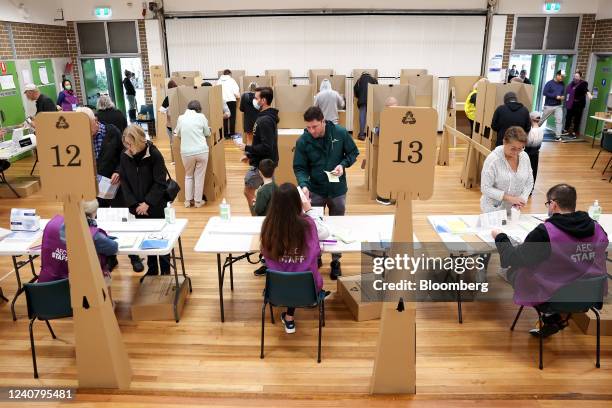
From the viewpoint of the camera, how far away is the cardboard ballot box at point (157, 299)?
4.03m

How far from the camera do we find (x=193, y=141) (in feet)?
20.5

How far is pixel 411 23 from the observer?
1139cm

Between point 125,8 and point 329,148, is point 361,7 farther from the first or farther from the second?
point 329,148

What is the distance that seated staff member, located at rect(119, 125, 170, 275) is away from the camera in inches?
165

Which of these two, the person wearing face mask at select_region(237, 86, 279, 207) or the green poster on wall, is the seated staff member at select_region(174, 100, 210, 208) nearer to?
the person wearing face mask at select_region(237, 86, 279, 207)

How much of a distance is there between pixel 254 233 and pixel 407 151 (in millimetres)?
1736

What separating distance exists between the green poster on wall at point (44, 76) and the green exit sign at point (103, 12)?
162 cm

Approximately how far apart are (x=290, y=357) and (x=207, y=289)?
1351 mm

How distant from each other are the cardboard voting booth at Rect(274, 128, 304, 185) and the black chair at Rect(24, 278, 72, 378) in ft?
12.8

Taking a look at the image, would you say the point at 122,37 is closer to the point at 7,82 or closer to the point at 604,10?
the point at 7,82

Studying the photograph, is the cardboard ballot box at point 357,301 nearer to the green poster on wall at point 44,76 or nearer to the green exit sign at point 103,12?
the green poster on wall at point 44,76

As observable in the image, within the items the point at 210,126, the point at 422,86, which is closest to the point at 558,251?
the point at 210,126

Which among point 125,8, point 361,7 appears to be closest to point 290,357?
point 361,7

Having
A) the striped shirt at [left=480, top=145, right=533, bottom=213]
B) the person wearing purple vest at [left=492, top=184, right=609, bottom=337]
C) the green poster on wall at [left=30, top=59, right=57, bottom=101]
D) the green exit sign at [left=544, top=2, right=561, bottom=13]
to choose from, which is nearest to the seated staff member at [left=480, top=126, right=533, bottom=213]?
the striped shirt at [left=480, top=145, right=533, bottom=213]
